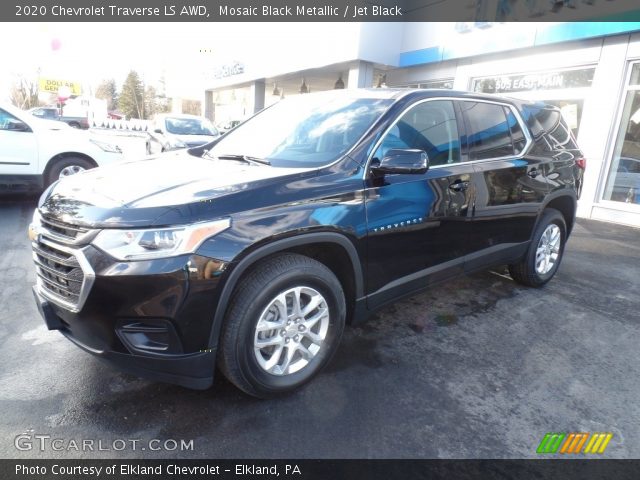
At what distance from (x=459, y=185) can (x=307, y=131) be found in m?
1.19

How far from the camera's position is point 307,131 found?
317 centimetres

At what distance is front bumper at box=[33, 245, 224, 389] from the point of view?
2000 mm

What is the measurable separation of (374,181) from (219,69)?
23382 millimetres

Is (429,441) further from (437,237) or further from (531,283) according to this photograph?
(531,283)

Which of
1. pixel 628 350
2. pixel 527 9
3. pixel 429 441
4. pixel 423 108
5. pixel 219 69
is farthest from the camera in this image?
pixel 219 69

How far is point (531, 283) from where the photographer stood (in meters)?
4.43

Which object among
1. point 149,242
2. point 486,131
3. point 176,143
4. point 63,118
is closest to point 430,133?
point 486,131

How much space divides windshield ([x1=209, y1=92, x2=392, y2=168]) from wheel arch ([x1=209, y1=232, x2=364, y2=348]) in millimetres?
512

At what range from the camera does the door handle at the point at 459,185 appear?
3.19m

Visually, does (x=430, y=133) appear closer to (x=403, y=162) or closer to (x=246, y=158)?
(x=403, y=162)

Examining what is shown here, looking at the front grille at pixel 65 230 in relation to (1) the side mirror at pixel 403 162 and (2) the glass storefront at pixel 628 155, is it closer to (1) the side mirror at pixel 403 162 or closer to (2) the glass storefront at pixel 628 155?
(1) the side mirror at pixel 403 162

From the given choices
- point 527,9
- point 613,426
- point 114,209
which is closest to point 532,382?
point 613,426

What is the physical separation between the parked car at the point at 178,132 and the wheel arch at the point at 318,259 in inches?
325

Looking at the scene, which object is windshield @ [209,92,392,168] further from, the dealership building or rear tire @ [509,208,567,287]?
the dealership building
